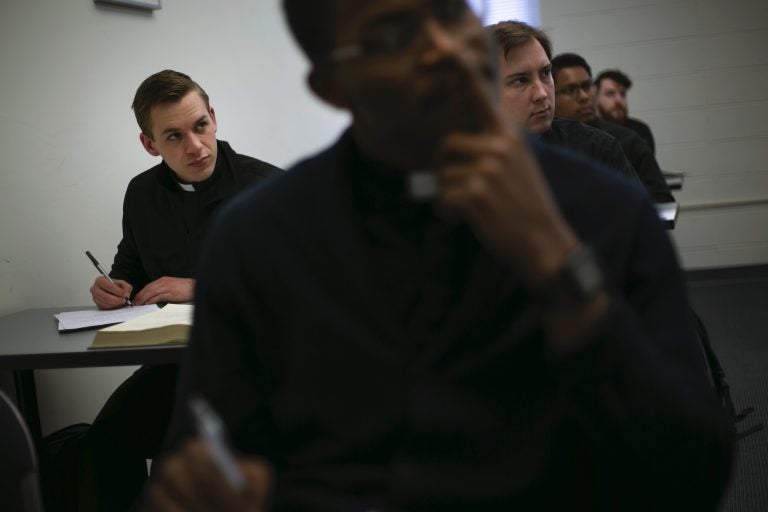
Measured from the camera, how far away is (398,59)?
818 mm

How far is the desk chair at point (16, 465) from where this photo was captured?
4.59 ft

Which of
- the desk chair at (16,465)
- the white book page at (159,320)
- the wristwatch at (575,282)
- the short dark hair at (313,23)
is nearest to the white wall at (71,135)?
the white book page at (159,320)

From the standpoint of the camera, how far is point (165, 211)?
9.37ft

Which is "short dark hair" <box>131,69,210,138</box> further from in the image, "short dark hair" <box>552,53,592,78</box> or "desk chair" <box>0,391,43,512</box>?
"short dark hair" <box>552,53,592,78</box>

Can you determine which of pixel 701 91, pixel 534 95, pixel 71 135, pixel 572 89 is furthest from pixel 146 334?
pixel 701 91

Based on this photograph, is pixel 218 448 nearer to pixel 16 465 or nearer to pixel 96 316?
pixel 16 465

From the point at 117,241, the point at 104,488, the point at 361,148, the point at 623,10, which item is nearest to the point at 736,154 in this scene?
the point at 623,10

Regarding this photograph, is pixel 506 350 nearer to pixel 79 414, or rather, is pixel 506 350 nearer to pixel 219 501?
pixel 219 501

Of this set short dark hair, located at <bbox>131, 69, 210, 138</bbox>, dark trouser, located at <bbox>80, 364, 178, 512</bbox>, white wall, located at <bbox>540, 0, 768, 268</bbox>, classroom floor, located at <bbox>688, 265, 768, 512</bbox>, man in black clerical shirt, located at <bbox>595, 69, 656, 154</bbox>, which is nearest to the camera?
dark trouser, located at <bbox>80, 364, 178, 512</bbox>

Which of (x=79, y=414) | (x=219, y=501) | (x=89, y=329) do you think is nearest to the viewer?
(x=219, y=501)

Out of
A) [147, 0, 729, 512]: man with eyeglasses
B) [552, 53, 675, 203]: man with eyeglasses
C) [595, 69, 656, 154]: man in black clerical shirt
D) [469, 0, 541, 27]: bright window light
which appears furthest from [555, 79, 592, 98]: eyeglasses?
[147, 0, 729, 512]: man with eyeglasses

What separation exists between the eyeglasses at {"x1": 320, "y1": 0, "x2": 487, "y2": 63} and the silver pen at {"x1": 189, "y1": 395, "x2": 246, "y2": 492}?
1.22ft

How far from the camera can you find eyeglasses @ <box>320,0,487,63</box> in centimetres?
82

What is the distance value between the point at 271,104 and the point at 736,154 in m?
4.10
